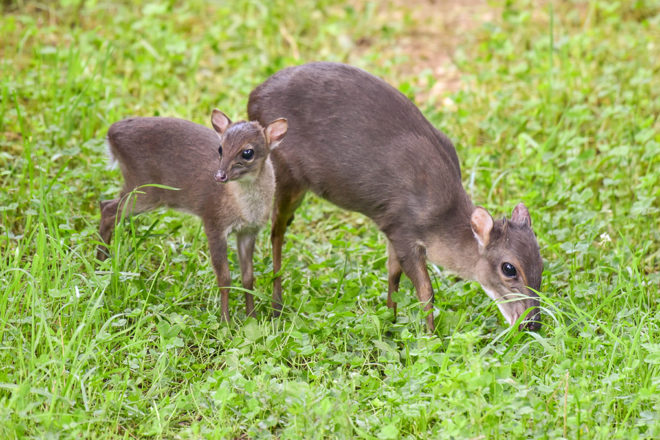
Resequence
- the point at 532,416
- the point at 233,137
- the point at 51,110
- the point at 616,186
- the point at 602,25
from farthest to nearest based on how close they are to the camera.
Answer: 1. the point at 602,25
2. the point at 51,110
3. the point at 616,186
4. the point at 233,137
5. the point at 532,416

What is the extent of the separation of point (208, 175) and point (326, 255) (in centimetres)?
126

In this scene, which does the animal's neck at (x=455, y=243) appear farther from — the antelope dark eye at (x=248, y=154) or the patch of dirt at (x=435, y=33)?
the patch of dirt at (x=435, y=33)

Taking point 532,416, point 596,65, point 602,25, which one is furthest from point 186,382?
point 602,25

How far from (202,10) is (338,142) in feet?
15.2

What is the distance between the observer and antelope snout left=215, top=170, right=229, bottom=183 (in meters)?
4.86

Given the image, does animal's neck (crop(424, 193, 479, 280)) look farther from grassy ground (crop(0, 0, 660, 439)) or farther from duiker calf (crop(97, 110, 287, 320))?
duiker calf (crop(97, 110, 287, 320))

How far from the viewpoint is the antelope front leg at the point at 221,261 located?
530cm

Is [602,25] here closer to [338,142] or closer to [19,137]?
[338,142]

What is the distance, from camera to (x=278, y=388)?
448 centimetres

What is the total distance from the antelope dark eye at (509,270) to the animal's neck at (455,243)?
208 mm

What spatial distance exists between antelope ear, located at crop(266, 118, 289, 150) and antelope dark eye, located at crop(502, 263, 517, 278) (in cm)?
145

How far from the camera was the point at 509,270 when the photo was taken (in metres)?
5.05

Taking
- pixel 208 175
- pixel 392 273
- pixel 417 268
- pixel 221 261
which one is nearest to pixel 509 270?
pixel 417 268

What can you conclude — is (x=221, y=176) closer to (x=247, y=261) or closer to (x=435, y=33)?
(x=247, y=261)
